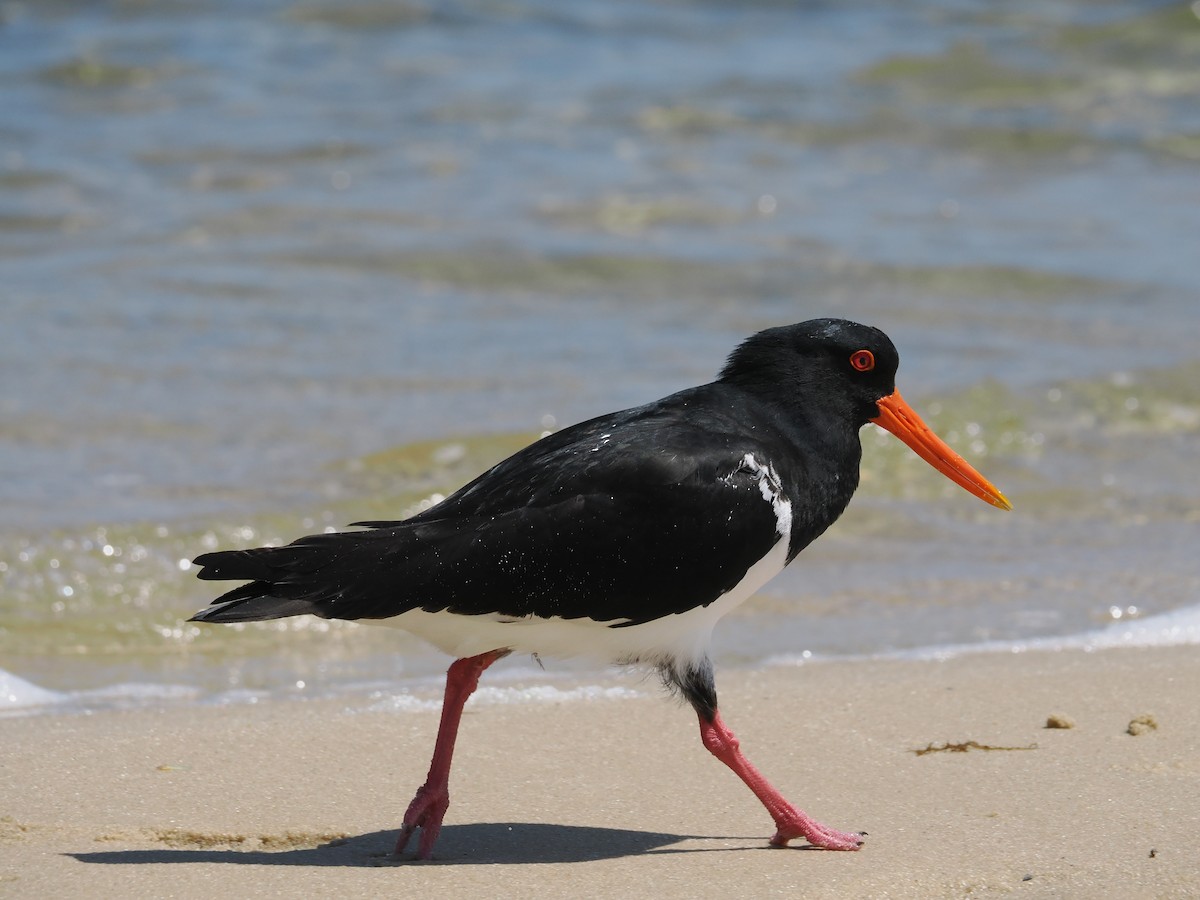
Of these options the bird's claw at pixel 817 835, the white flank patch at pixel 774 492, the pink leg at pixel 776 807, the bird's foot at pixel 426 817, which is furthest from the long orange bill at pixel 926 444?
the bird's foot at pixel 426 817

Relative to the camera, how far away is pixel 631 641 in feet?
14.6

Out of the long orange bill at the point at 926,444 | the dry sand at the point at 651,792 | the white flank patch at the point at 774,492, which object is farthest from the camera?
the long orange bill at the point at 926,444

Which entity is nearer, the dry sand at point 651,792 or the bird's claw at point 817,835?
the dry sand at point 651,792

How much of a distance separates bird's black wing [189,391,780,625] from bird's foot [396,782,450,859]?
553mm

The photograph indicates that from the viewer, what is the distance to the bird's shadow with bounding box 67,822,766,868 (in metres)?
4.27

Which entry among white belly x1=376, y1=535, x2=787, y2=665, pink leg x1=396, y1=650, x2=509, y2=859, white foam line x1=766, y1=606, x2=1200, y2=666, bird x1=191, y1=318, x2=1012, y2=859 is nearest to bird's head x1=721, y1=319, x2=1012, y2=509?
bird x1=191, y1=318, x2=1012, y2=859

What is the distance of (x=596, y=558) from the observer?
429cm

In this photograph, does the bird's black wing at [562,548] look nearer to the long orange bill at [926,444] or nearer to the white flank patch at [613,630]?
the white flank patch at [613,630]

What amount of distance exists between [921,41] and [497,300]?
1118 centimetres

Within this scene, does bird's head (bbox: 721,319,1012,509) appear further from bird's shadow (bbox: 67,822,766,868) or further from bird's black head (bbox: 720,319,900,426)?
bird's shadow (bbox: 67,822,766,868)

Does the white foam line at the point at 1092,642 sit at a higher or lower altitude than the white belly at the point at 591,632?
lower

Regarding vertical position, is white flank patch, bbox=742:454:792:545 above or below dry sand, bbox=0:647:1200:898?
above

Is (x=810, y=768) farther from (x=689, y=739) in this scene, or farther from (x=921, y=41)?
(x=921, y=41)

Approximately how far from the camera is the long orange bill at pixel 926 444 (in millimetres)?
5051
